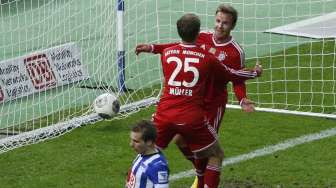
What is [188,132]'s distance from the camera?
712 centimetres

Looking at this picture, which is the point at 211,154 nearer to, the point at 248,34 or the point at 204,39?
the point at 204,39

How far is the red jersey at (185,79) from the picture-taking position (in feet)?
22.8

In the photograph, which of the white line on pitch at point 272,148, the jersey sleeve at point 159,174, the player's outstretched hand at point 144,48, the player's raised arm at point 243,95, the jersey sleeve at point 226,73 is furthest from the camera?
the white line on pitch at point 272,148

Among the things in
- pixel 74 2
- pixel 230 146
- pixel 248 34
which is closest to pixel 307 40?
pixel 248 34

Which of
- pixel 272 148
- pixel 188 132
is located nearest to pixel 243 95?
pixel 188 132

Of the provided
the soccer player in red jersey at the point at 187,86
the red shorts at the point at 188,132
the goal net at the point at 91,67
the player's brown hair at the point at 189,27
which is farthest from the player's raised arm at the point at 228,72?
the goal net at the point at 91,67

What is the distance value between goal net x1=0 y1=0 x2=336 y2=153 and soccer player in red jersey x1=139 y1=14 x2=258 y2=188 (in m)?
2.99

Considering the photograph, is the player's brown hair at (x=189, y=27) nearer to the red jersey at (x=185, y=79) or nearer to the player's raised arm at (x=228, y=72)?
the red jersey at (x=185, y=79)

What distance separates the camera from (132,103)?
442 inches

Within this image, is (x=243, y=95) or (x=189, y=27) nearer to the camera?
(x=189, y=27)

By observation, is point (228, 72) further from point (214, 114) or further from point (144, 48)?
point (144, 48)

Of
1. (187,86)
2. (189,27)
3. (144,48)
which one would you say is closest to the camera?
(189,27)

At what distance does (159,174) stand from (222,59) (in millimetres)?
2010

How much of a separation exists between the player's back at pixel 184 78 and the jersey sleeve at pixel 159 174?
4.02 feet
